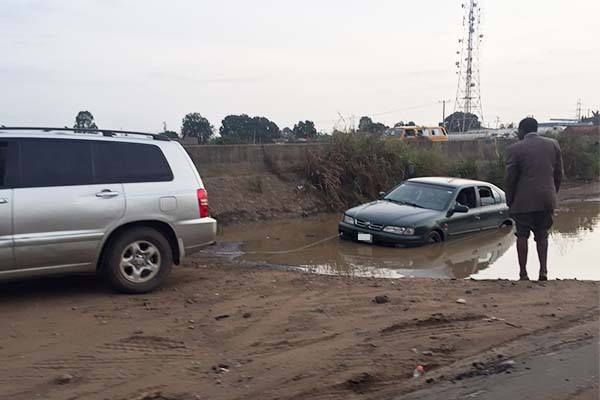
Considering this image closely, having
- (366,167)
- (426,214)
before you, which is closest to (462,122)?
(366,167)

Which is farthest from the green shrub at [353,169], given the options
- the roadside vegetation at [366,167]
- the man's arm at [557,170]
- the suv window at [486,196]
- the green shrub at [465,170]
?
the man's arm at [557,170]

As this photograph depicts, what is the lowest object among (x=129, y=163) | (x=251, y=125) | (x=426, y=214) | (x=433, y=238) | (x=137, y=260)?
(x=433, y=238)

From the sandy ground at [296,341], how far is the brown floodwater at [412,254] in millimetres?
2898

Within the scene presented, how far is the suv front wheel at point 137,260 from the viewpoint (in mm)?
6441

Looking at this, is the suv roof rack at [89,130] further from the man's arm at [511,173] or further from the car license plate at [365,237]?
the car license plate at [365,237]

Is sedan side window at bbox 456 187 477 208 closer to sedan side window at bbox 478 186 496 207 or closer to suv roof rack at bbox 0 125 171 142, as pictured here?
sedan side window at bbox 478 186 496 207

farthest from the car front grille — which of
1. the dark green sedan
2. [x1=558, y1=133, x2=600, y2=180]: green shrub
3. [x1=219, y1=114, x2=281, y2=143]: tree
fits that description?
[x1=558, y1=133, x2=600, y2=180]: green shrub

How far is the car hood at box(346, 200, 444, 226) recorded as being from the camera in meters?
12.0

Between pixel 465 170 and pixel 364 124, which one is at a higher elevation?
pixel 364 124

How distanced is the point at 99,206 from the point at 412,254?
22.0ft

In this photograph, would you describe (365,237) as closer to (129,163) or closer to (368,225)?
(368,225)

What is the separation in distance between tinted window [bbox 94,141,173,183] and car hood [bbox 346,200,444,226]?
602 cm

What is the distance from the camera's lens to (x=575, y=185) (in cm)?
2745

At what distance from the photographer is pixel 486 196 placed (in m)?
14.2
